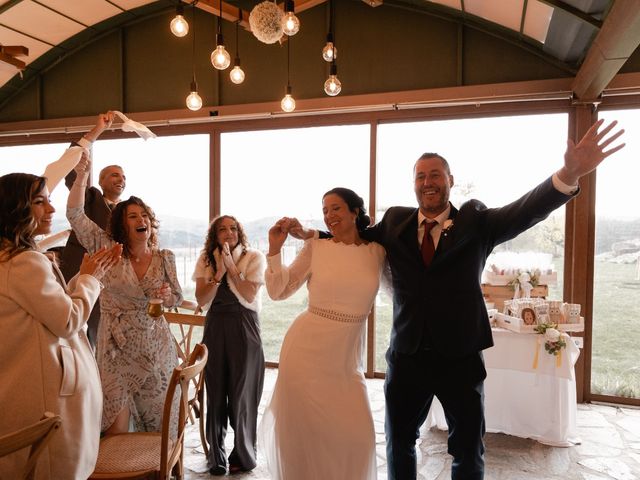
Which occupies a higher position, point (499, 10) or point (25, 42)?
point (25, 42)

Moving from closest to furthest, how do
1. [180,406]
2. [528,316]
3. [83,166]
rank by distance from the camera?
1. [180,406]
2. [83,166]
3. [528,316]

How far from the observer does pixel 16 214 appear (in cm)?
158

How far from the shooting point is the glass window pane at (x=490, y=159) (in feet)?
14.6

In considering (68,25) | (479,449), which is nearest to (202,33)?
(68,25)

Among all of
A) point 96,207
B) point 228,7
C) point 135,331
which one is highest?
point 228,7

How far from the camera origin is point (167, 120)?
5.29 meters

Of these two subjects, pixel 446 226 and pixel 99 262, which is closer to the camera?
pixel 99 262

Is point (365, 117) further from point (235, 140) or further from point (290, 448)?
point (290, 448)

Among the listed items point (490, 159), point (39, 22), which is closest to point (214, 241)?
point (490, 159)

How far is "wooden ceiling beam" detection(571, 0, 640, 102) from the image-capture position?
2.54 meters

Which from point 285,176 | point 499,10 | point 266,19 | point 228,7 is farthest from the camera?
point 285,176

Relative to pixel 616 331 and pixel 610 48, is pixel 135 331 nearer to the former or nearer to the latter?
pixel 610 48

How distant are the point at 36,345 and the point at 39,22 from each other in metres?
4.85

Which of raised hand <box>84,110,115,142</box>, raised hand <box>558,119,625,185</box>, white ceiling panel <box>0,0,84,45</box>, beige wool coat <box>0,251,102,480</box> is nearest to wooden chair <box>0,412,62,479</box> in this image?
beige wool coat <box>0,251,102,480</box>
